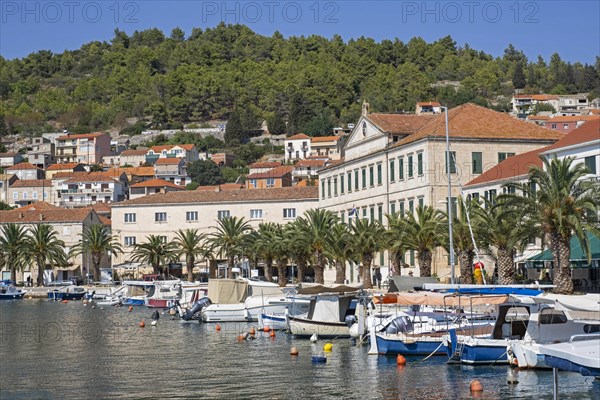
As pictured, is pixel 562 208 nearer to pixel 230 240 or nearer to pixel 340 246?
pixel 340 246

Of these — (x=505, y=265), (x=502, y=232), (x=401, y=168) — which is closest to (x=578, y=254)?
(x=505, y=265)

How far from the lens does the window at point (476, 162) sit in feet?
256

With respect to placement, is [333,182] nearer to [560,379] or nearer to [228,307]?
[228,307]

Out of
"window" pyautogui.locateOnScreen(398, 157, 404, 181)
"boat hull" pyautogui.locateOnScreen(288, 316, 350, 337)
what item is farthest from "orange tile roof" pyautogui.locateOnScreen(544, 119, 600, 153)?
"boat hull" pyautogui.locateOnScreen(288, 316, 350, 337)

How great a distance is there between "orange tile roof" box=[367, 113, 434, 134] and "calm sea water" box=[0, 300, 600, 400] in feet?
113

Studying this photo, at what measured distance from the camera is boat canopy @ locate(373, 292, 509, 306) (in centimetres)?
3772

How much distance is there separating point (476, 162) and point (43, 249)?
5634 centimetres

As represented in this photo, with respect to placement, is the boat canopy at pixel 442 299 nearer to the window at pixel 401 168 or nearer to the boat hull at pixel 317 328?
the boat hull at pixel 317 328

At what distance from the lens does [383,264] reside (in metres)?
84.0

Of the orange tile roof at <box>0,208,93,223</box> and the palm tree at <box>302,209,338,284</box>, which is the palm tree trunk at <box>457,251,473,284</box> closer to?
the palm tree at <box>302,209,338,284</box>

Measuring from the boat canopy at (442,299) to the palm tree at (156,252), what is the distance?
70124 mm

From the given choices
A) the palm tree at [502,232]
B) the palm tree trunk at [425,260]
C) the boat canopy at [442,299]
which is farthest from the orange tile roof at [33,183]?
the boat canopy at [442,299]

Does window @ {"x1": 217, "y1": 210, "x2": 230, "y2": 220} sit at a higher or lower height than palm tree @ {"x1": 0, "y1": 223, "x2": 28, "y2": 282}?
higher

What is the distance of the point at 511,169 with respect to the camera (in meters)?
70.0
